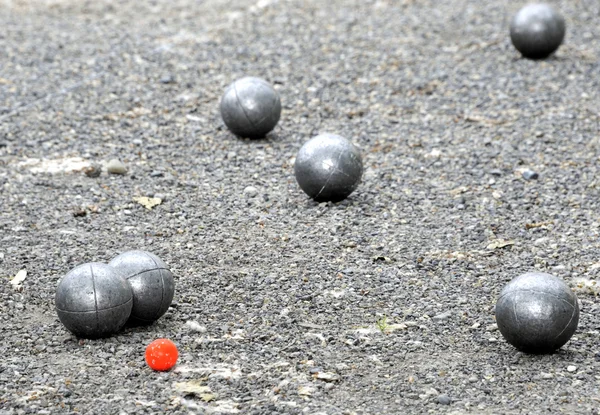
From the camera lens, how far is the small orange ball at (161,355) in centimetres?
543

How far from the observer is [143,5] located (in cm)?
1484

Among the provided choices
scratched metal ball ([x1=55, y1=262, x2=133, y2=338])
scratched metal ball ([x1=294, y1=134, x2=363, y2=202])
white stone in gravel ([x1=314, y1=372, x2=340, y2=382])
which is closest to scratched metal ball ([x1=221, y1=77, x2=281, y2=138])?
scratched metal ball ([x1=294, y1=134, x2=363, y2=202])

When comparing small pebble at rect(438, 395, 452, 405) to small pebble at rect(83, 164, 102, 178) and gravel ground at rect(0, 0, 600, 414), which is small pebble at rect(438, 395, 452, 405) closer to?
gravel ground at rect(0, 0, 600, 414)

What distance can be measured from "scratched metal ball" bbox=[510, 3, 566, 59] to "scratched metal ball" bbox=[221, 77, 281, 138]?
3.93 meters

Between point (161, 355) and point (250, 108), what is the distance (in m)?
4.74

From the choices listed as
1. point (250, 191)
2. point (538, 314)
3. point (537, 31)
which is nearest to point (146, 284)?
point (538, 314)

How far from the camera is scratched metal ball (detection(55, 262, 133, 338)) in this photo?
18.6 feet

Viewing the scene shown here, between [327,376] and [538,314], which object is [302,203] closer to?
[327,376]

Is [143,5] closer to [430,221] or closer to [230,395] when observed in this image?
[430,221]

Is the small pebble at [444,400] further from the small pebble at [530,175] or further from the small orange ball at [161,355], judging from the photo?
the small pebble at [530,175]

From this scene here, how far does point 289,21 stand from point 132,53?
8.72 ft

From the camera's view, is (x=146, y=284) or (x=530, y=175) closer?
(x=146, y=284)

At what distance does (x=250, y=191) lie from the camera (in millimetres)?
8648

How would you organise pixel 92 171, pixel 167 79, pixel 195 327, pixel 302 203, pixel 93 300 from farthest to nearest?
pixel 167 79
pixel 92 171
pixel 302 203
pixel 195 327
pixel 93 300
